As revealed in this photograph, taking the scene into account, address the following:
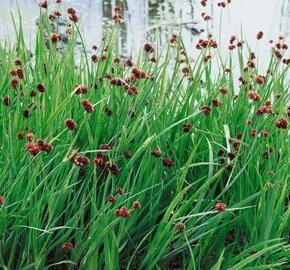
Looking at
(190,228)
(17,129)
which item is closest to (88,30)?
(17,129)

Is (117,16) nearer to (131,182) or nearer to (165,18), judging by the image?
(131,182)

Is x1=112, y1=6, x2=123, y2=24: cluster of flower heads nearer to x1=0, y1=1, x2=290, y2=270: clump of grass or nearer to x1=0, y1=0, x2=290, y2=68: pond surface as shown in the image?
x1=0, y1=1, x2=290, y2=270: clump of grass

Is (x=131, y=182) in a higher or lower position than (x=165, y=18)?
lower

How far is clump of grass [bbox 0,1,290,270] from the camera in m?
1.73

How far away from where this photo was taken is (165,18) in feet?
19.9

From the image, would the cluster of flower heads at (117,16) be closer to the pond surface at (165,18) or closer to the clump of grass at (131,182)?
the clump of grass at (131,182)

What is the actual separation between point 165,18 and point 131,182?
4.16 m

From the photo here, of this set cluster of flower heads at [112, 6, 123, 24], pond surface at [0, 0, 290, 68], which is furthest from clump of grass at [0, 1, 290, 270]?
pond surface at [0, 0, 290, 68]

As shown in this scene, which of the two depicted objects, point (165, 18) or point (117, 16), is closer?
point (117, 16)

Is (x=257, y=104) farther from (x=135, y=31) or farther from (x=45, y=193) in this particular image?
(x=135, y=31)

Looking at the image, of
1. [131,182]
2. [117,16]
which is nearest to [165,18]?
[117,16]

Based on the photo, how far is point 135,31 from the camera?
224 inches

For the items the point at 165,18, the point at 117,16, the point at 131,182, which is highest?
the point at 117,16

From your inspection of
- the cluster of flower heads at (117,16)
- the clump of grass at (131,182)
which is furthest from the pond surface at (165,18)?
the clump of grass at (131,182)
